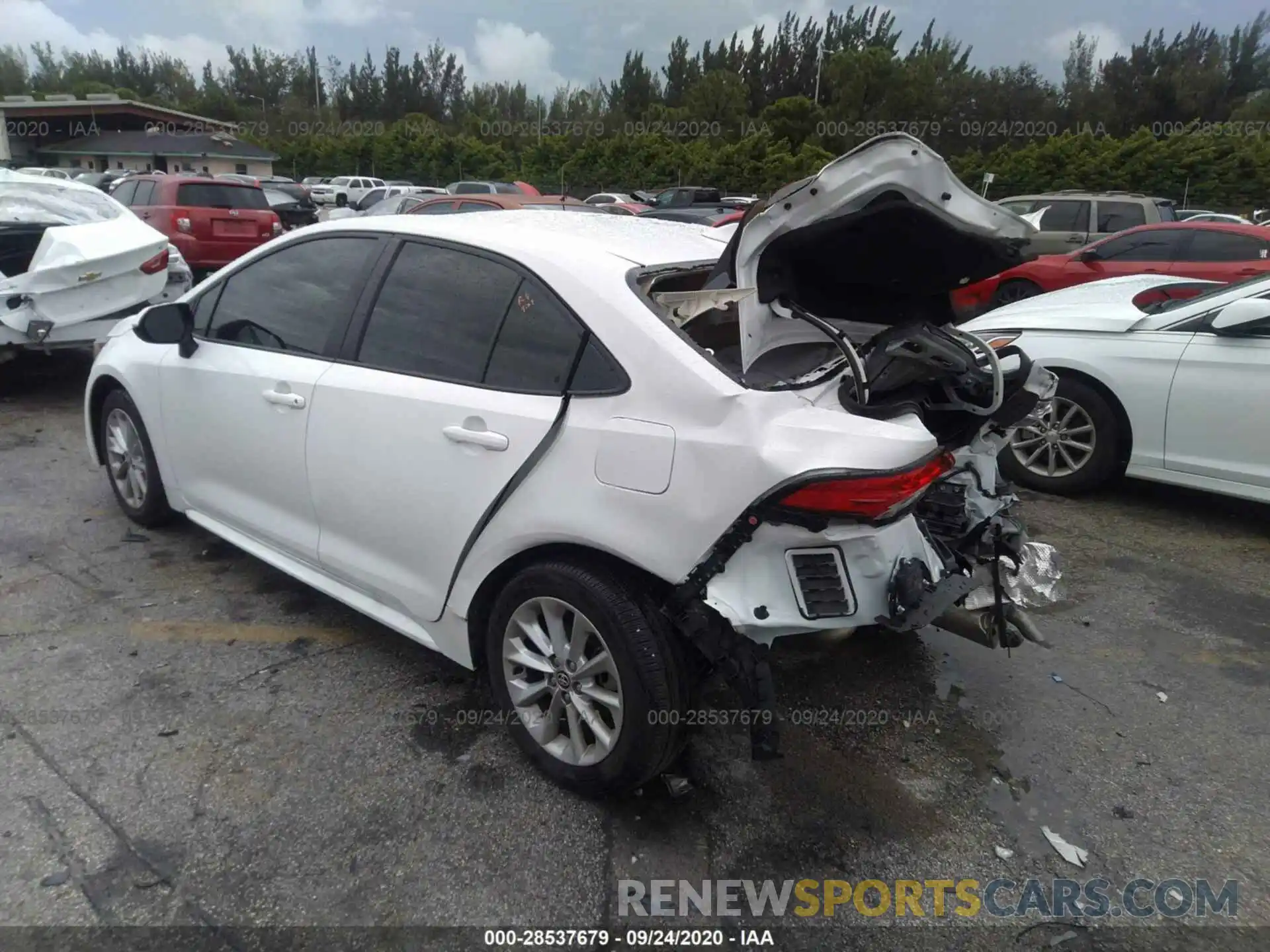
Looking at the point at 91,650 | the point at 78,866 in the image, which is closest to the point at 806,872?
the point at 78,866

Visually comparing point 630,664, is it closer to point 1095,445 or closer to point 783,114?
point 1095,445

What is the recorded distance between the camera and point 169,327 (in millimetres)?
3602

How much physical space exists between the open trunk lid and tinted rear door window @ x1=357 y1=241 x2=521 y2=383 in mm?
4769

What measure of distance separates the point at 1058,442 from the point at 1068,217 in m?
9.69

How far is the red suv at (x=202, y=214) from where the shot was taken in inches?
465

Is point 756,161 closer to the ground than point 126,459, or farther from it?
farther from it

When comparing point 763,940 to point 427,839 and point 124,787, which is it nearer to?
point 427,839

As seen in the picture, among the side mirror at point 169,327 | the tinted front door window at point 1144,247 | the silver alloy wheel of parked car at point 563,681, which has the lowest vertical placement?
the silver alloy wheel of parked car at point 563,681

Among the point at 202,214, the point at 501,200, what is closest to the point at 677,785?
the point at 501,200

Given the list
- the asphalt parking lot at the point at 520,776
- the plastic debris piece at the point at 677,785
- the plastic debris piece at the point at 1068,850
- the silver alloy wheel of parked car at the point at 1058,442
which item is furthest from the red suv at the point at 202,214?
the plastic debris piece at the point at 1068,850

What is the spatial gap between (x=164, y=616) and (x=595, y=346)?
2.41 meters

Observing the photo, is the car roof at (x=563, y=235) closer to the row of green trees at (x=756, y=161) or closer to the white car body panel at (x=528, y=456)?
the white car body panel at (x=528, y=456)

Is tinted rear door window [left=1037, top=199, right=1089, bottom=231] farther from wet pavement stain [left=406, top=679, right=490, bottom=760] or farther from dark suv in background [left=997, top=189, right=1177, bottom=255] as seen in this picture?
wet pavement stain [left=406, top=679, right=490, bottom=760]

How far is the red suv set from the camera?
11.8 metres
